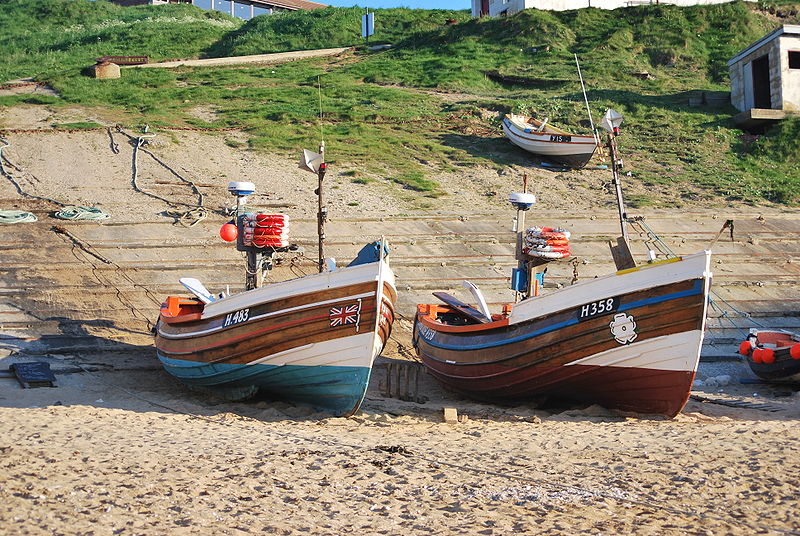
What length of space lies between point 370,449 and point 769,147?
902 inches

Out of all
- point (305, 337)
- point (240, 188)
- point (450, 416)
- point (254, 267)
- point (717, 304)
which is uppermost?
point (240, 188)

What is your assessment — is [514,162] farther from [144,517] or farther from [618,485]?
[144,517]

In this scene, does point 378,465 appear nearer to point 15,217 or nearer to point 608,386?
point 608,386

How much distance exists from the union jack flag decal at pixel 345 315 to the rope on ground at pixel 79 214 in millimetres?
10219

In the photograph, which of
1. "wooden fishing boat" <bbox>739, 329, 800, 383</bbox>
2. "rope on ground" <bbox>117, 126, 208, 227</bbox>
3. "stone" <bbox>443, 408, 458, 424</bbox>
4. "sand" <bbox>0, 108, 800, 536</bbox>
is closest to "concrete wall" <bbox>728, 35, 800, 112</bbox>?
"wooden fishing boat" <bbox>739, 329, 800, 383</bbox>

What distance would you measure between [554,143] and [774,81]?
937cm

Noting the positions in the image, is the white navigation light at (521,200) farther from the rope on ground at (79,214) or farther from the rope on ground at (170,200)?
the rope on ground at (79,214)

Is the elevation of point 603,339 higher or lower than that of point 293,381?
higher

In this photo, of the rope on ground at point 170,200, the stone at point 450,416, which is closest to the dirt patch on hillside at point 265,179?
the rope on ground at point 170,200

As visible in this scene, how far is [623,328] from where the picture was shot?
455 inches

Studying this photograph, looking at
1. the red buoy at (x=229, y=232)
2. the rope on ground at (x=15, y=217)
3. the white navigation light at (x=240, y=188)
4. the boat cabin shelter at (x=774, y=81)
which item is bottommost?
the rope on ground at (x=15, y=217)

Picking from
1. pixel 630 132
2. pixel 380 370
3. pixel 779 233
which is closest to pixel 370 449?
pixel 380 370

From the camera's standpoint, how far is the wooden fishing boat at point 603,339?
37.0ft

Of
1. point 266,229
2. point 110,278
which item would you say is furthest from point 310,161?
point 110,278
